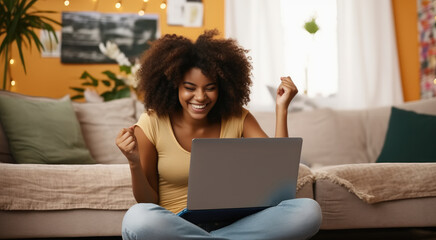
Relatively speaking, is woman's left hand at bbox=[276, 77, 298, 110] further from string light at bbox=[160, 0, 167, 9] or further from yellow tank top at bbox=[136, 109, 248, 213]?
string light at bbox=[160, 0, 167, 9]

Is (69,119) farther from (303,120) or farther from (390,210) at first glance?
(390,210)

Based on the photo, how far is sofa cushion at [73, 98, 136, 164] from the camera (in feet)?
9.02

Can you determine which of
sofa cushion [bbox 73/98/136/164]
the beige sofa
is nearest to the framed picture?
sofa cushion [bbox 73/98/136/164]

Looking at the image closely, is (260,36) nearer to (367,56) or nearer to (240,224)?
(367,56)

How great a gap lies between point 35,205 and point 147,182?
2.27 ft

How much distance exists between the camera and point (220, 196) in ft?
4.59

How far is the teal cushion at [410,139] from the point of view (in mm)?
2684

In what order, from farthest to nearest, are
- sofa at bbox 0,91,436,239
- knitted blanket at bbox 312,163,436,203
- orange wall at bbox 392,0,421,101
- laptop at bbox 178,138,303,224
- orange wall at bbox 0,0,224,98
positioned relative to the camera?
orange wall at bbox 392,0,421,101, orange wall at bbox 0,0,224,98, knitted blanket at bbox 312,163,436,203, sofa at bbox 0,91,436,239, laptop at bbox 178,138,303,224

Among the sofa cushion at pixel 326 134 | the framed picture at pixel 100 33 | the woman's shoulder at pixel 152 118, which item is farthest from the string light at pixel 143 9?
the woman's shoulder at pixel 152 118

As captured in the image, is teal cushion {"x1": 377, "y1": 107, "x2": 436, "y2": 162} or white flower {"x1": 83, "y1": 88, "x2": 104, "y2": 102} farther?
white flower {"x1": 83, "y1": 88, "x2": 104, "y2": 102}

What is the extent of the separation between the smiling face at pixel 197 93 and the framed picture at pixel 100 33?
2.27 m

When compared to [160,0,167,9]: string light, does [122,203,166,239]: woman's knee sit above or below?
below

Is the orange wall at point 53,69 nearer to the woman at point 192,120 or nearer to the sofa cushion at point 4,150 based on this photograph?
the sofa cushion at point 4,150

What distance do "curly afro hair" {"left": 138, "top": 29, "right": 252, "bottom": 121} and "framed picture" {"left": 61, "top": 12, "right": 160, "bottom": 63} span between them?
2.14 m
